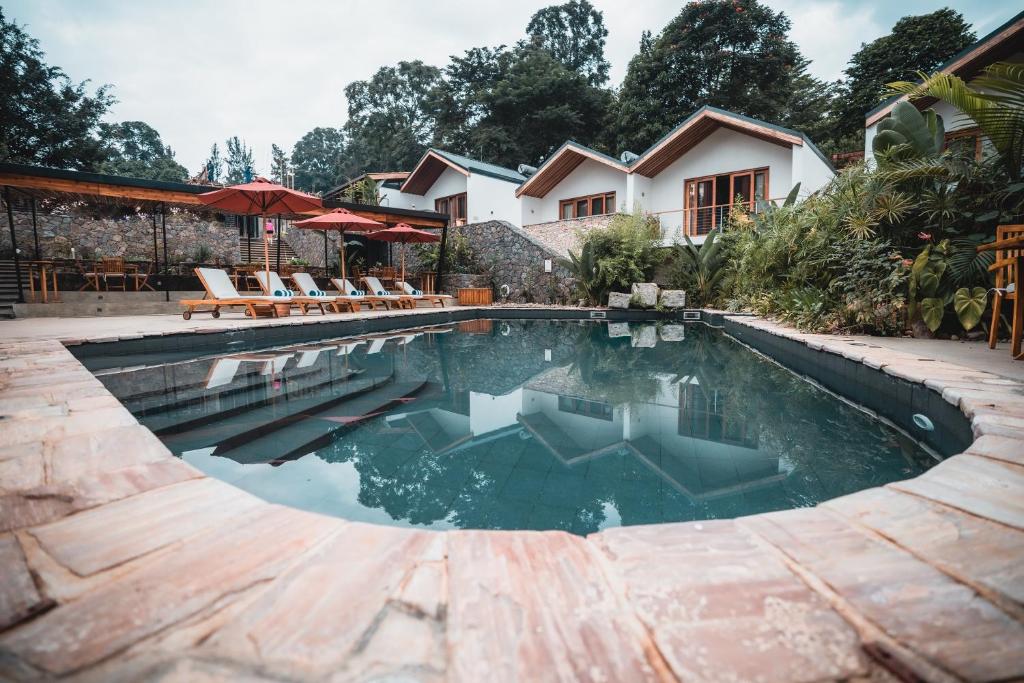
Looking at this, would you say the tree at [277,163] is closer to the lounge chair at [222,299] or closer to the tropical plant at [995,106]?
the lounge chair at [222,299]

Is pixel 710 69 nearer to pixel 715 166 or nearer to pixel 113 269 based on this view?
pixel 715 166

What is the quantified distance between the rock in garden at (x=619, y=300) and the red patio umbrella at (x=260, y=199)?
7.63 m

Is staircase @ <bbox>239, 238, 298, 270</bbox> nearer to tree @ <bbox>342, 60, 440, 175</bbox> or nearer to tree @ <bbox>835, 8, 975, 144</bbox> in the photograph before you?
tree @ <bbox>342, 60, 440, 175</bbox>

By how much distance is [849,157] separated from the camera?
61.7 ft

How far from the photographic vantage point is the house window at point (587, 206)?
718 inches

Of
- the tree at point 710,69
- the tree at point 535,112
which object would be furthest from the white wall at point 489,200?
the tree at point 535,112

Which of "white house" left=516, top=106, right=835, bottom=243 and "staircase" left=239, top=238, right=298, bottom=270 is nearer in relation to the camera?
"white house" left=516, top=106, right=835, bottom=243

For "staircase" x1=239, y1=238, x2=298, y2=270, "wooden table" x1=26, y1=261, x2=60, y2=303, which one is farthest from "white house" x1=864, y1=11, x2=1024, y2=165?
"staircase" x1=239, y1=238, x2=298, y2=270

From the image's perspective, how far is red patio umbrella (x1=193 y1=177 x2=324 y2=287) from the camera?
9.43 meters

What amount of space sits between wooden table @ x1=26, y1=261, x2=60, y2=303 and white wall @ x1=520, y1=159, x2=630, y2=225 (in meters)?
14.5

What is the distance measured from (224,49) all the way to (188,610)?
25.6m

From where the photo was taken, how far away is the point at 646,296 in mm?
12516

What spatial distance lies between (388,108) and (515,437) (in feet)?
134

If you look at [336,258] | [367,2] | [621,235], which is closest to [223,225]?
[336,258]
